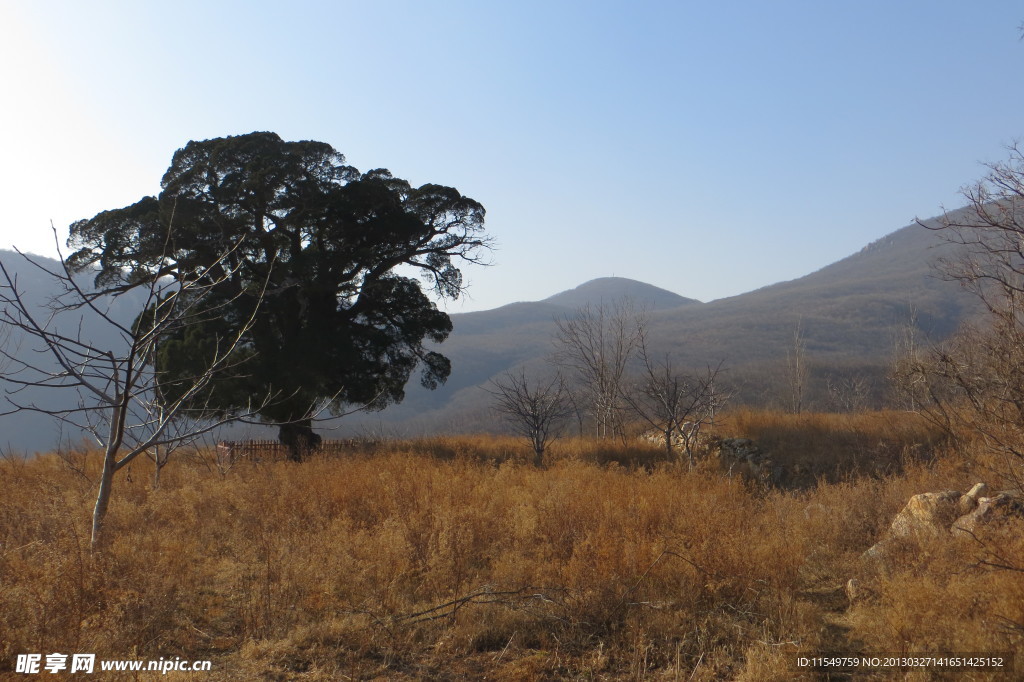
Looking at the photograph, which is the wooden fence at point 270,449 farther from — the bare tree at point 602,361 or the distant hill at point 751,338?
the distant hill at point 751,338

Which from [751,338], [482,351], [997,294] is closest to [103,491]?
[997,294]

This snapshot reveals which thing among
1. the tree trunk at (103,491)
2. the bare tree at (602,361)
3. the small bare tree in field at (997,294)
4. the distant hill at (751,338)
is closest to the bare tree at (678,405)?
the bare tree at (602,361)

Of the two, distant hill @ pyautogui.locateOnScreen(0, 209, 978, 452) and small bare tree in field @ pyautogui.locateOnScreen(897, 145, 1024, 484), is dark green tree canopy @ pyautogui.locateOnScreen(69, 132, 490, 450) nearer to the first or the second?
small bare tree in field @ pyautogui.locateOnScreen(897, 145, 1024, 484)

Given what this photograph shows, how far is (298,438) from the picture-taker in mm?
16312

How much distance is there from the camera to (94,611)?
4.84m

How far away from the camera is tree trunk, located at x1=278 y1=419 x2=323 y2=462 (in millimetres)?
16297

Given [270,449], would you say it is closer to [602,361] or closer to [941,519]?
[602,361]

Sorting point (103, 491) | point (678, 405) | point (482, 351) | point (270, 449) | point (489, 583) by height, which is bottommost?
point (489, 583)

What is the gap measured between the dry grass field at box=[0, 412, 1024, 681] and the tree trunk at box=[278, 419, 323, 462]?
22.8 ft

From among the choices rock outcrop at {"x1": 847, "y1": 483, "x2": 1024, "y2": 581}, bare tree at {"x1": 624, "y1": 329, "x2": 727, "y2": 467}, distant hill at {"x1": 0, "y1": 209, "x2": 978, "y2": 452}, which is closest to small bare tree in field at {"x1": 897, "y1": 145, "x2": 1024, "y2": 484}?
rock outcrop at {"x1": 847, "y1": 483, "x2": 1024, "y2": 581}

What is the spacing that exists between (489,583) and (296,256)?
1361 centimetres

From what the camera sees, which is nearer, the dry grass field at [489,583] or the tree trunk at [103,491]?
the dry grass field at [489,583]

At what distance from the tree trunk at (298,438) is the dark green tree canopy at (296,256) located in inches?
16.0

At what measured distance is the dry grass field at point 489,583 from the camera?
4680mm
